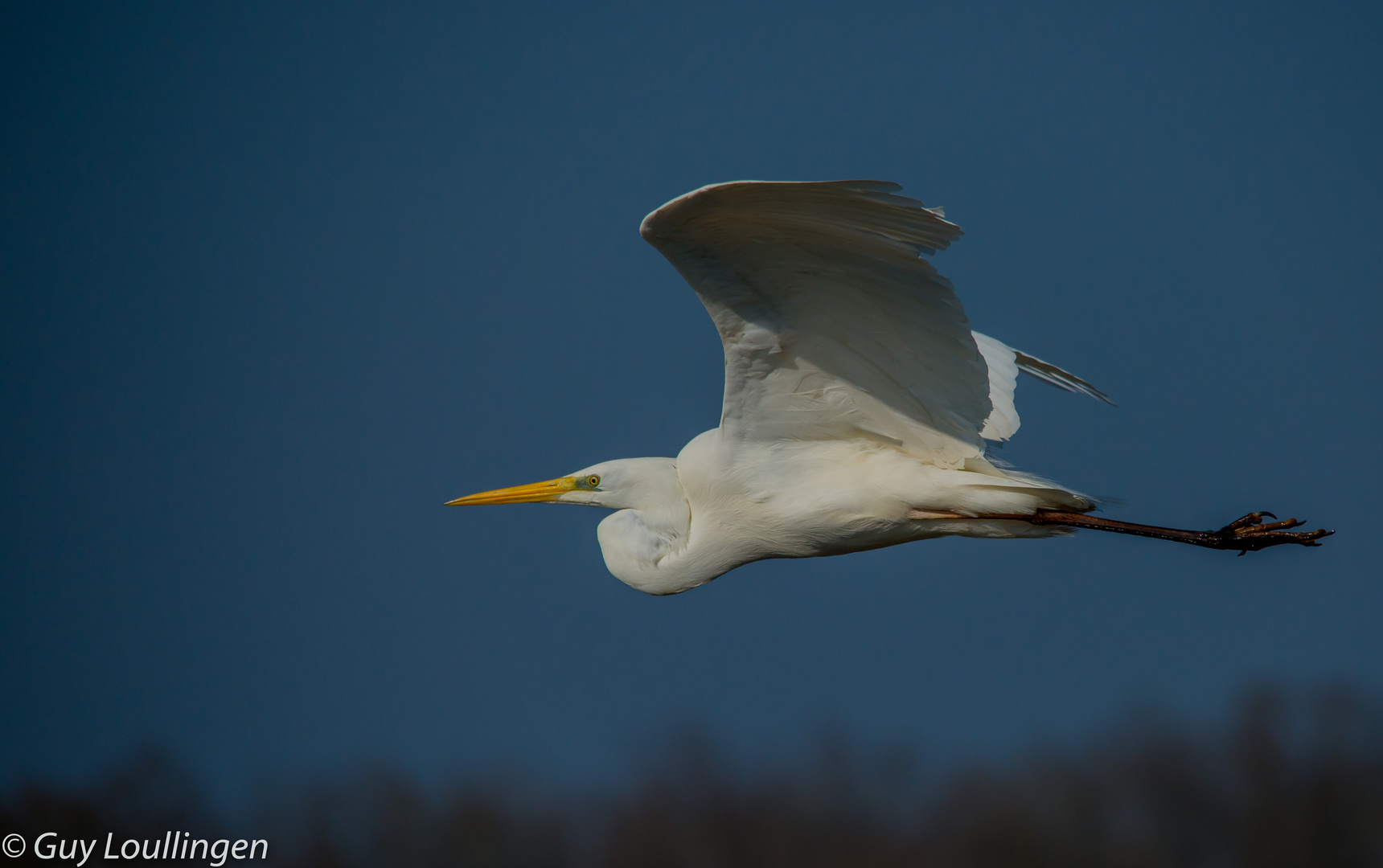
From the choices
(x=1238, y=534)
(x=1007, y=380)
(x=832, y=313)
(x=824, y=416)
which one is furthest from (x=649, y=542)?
(x=1238, y=534)

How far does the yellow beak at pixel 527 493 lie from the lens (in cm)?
745

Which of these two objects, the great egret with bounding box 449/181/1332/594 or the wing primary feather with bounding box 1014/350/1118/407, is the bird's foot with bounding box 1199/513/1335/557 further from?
the wing primary feather with bounding box 1014/350/1118/407

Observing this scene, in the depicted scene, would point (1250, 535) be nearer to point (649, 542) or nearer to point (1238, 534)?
point (1238, 534)

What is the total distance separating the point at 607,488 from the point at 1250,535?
11.0 feet

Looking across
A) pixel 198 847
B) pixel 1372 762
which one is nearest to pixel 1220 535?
pixel 198 847

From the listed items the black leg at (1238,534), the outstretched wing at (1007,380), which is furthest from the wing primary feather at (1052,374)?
the black leg at (1238,534)

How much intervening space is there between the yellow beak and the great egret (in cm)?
4

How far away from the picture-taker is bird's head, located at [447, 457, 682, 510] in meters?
6.92

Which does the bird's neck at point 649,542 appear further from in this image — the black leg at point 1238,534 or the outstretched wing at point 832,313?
the black leg at point 1238,534

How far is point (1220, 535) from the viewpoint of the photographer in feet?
21.6

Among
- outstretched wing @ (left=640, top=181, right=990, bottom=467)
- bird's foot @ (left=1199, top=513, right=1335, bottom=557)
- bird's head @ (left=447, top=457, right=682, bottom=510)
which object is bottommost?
bird's foot @ (left=1199, top=513, right=1335, bottom=557)

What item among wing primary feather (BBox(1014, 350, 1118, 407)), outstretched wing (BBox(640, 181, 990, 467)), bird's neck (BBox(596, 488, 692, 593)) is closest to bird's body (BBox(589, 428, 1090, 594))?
bird's neck (BBox(596, 488, 692, 593))

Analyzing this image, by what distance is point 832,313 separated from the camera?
5.79 meters

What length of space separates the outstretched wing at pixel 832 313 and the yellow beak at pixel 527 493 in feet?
4.65
